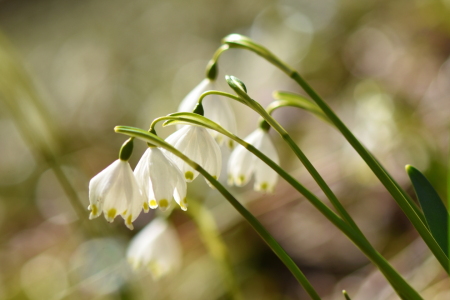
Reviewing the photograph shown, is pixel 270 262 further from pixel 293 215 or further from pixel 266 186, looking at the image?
pixel 266 186

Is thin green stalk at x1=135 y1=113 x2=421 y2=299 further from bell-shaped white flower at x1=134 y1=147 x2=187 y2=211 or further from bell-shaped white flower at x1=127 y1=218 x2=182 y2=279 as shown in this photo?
bell-shaped white flower at x1=127 y1=218 x2=182 y2=279

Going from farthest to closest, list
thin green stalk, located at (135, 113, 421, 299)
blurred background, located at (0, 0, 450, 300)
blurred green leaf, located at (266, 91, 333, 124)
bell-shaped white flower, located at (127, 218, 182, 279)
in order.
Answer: blurred background, located at (0, 0, 450, 300)
bell-shaped white flower, located at (127, 218, 182, 279)
blurred green leaf, located at (266, 91, 333, 124)
thin green stalk, located at (135, 113, 421, 299)

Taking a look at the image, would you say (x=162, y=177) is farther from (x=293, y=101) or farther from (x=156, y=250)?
(x=156, y=250)

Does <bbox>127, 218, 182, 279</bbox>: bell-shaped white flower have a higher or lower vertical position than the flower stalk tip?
lower

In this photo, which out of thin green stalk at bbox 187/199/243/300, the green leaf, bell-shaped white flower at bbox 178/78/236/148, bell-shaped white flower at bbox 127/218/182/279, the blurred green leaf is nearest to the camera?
the green leaf

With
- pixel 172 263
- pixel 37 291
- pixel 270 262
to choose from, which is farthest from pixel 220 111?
pixel 37 291

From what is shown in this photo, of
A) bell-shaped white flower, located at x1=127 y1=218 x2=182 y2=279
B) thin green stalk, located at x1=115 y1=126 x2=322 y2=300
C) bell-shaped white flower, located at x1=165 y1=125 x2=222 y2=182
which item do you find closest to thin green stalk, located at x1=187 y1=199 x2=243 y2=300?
bell-shaped white flower, located at x1=127 y1=218 x2=182 y2=279

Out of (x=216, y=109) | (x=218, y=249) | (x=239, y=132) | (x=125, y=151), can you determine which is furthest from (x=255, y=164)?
(x=239, y=132)

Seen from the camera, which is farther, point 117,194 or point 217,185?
point 117,194
